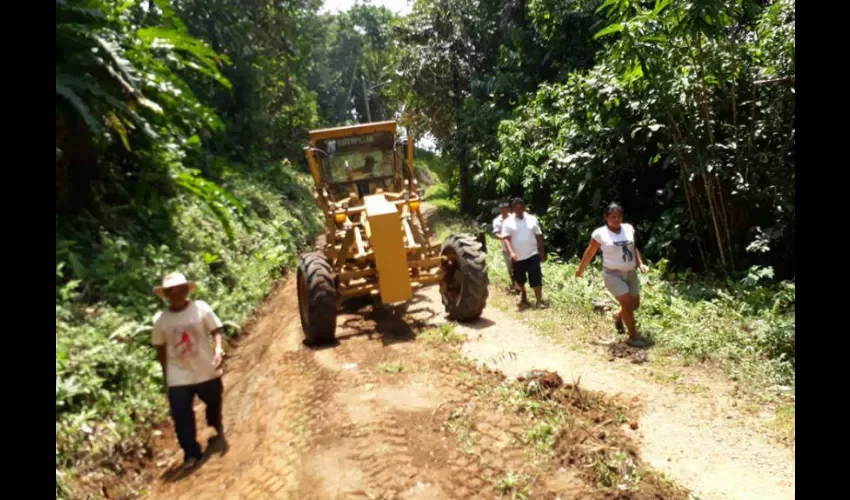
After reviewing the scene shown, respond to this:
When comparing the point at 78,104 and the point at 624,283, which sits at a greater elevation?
the point at 78,104

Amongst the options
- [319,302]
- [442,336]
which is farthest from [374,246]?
[442,336]

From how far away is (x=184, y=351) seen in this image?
14.8 ft

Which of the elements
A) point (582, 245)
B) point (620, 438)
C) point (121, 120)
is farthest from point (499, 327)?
point (121, 120)

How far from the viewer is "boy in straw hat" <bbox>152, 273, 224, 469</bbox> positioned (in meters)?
4.45

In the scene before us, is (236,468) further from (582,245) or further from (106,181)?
(582,245)

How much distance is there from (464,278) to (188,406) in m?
3.57

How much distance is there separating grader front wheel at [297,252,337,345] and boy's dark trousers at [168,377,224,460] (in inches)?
76.0

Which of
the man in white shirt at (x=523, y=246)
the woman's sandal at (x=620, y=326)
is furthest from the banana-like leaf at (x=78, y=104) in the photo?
the woman's sandal at (x=620, y=326)

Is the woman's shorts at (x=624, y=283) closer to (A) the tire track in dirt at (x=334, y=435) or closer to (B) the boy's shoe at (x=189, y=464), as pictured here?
(A) the tire track in dirt at (x=334, y=435)

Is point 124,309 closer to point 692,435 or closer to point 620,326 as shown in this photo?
point 620,326

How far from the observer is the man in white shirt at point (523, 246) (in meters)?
7.89

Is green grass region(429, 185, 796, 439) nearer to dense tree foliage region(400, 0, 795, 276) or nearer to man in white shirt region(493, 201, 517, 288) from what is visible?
man in white shirt region(493, 201, 517, 288)

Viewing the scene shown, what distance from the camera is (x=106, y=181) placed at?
29.7ft

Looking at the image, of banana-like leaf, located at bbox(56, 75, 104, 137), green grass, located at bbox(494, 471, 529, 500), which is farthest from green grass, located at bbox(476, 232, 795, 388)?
banana-like leaf, located at bbox(56, 75, 104, 137)
